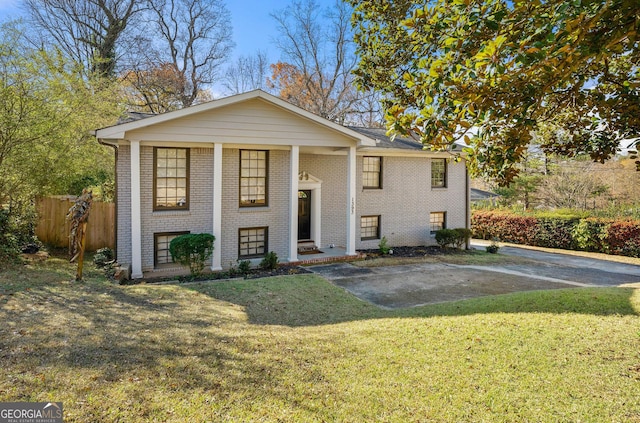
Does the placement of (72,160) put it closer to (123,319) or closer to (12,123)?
(12,123)

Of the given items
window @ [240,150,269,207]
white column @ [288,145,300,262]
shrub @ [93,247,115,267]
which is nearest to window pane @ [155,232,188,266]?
shrub @ [93,247,115,267]

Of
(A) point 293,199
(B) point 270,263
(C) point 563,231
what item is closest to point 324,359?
(B) point 270,263

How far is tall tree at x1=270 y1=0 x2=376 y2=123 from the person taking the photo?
106 ft

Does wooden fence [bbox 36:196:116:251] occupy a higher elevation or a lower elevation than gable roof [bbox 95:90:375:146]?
lower

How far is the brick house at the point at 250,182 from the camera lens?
38.4 ft

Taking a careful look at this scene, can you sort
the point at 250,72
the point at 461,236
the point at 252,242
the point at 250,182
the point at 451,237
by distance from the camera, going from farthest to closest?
the point at 250,72, the point at 461,236, the point at 451,237, the point at 252,242, the point at 250,182

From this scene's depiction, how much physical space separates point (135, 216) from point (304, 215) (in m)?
6.28

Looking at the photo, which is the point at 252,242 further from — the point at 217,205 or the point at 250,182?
the point at 217,205

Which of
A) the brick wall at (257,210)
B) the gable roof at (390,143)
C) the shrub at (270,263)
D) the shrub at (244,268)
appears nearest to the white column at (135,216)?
the brick wall at (257,210)

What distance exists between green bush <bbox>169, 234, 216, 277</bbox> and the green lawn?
3297 millimetres

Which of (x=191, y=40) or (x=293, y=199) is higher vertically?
(x=191, y=40)

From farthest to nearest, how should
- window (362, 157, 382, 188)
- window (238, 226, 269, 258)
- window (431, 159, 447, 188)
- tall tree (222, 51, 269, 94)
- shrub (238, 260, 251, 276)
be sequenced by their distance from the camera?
tall tree (222, 51, 269, 94), window (431, 159, 447, 188), window (362, 157, 382, 188), window (238, 226, 269, 258), shrub (238, 260, 251, 276)

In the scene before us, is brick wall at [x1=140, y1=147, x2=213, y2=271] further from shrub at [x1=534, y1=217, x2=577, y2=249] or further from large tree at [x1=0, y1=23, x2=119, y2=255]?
shrub at [x1=534, y1=217, x2=577, y2=249]

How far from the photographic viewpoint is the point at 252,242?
45.6ft
